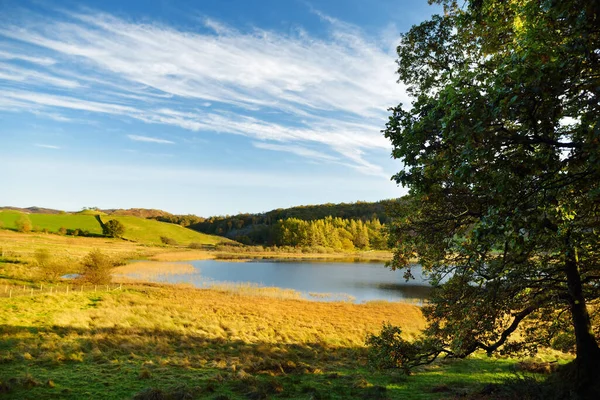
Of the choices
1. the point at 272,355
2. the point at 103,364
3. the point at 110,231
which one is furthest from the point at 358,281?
the point at 110,231

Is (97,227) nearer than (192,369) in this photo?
No

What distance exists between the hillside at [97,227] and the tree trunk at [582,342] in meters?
162

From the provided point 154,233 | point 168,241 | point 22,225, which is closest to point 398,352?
point 22,225

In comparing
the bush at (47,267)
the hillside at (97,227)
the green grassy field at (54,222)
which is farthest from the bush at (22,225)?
the bush at (47,267)

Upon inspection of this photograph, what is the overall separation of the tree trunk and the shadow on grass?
4.66 metres

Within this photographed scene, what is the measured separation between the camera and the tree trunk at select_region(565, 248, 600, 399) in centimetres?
937

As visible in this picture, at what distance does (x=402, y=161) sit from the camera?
305 inches

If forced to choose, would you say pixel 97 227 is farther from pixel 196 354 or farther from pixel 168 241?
pixel 196 354

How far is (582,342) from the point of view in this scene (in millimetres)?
9688

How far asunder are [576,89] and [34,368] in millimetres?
20624

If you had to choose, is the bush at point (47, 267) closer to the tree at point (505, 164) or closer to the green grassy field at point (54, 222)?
the tree at point (505, 164)

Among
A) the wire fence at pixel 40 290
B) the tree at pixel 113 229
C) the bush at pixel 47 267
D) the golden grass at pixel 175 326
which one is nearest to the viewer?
the golden grass at pixel 175 326

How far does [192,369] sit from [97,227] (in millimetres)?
169104

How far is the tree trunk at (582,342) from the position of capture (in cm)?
937
